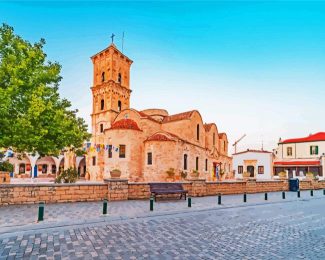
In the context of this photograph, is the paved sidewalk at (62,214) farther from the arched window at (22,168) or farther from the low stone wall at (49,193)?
the arched window at (22,168)

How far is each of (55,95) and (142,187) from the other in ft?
25.7

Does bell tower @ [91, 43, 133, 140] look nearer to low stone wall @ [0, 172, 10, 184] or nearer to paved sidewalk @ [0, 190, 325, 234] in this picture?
low stone wall @ [0, 172, 10, 184]

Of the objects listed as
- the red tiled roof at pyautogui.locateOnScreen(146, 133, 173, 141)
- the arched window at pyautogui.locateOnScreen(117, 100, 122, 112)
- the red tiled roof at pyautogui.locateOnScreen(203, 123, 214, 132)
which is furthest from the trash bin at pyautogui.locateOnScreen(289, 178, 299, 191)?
the arched window at pyautogui.locateOnScreen(117, 100, 122, 112)

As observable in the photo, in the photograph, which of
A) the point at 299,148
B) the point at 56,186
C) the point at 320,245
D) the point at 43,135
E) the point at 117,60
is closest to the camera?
the point at 320,245

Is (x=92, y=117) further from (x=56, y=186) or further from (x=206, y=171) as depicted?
(x=56, y=186)

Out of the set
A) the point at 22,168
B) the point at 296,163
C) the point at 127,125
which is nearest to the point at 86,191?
the point at 127,125

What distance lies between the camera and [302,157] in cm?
4116

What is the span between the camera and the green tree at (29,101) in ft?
41.1

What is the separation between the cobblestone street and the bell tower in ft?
86.5

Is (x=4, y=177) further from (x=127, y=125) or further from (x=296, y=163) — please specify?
(x=296, y=163)

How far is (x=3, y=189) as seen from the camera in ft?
36.1

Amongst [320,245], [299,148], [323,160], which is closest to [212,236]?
[320,245]

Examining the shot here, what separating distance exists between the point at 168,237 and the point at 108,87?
3191 cm

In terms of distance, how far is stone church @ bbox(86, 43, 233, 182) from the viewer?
91.6 ft
